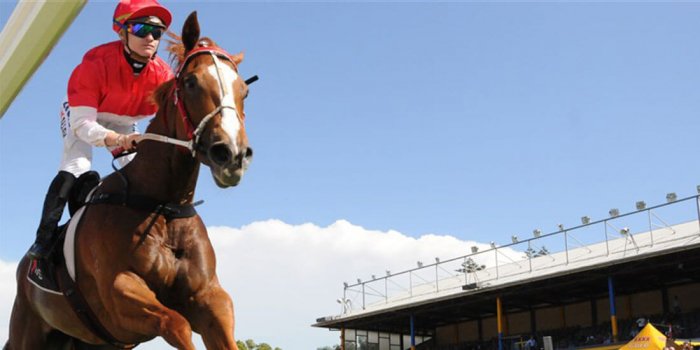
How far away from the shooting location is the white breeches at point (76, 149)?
15.5 feet

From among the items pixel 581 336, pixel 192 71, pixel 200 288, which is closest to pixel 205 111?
pixel 192 71

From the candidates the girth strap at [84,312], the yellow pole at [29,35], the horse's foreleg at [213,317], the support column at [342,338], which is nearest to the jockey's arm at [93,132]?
the girth strap at [84,312]

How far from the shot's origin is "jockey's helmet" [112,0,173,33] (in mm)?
4227

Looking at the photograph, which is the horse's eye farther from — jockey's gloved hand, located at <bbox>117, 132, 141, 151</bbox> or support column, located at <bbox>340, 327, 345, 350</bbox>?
support column, located at <bbox>340, 327, 345, 350</bbox>

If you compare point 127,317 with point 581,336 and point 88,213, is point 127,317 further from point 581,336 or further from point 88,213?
point 581,336

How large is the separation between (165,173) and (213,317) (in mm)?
855

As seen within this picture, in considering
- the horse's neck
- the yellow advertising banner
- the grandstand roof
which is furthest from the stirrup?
the grandstand roof

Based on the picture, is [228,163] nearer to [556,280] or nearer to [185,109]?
[185,109]

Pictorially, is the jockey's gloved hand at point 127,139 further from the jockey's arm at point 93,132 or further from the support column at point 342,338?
the support column at point 342,338

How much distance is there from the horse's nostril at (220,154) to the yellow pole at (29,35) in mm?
Answer: 2120

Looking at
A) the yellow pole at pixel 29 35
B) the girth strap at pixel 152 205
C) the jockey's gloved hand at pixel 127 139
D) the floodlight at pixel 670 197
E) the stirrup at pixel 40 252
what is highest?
the floodlight at pixel 670 197

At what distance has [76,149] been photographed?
477cm

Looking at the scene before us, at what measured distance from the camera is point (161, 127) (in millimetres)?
4094

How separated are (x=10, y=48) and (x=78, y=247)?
3.37m
